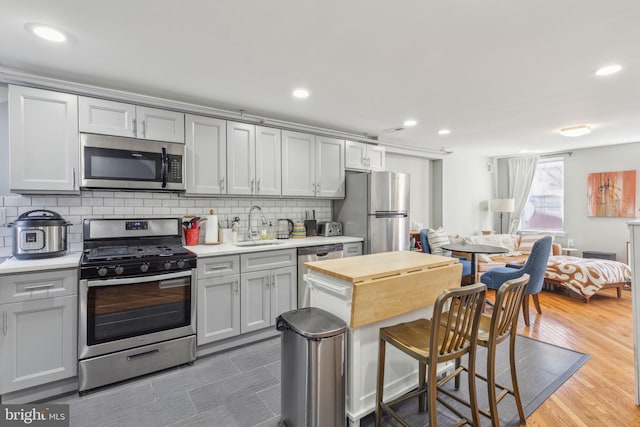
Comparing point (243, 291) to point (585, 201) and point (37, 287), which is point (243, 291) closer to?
point (37, 287)

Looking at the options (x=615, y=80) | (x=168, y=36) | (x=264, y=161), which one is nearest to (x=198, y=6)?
(x=168, y=36)

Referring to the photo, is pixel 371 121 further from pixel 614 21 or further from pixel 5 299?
pixel 5 299

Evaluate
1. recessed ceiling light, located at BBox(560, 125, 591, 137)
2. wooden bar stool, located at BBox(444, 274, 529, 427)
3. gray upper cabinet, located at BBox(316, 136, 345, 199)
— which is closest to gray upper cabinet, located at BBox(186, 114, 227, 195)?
gray upper cabinet, located at BBox(316, 136, 345, 199)

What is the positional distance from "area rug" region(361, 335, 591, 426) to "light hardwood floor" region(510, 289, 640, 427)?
6 cm

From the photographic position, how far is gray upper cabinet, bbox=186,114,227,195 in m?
3.12

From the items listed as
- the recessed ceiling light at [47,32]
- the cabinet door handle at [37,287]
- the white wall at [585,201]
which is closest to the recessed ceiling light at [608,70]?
the recessed ceiling light at [47,32]

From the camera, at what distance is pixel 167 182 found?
9.78 feet

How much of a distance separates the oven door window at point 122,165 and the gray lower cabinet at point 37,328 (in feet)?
2.91

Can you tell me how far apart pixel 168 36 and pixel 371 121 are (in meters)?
2.62

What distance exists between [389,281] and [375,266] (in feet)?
0.61

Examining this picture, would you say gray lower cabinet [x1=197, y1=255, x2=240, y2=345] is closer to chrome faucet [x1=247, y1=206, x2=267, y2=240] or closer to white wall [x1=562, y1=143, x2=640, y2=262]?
chrome faucet [x1=247, y1=206, x2=267, y2=240]

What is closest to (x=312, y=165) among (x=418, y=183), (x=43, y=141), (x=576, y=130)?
(x=43, y=141)

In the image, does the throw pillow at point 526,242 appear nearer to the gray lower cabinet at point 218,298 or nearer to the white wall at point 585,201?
the white wall at point 585,201

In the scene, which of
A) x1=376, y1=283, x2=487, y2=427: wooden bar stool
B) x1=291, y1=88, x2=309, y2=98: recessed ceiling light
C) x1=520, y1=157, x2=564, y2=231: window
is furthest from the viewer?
x1=520, y1=157, x2=564, y2=231: window
